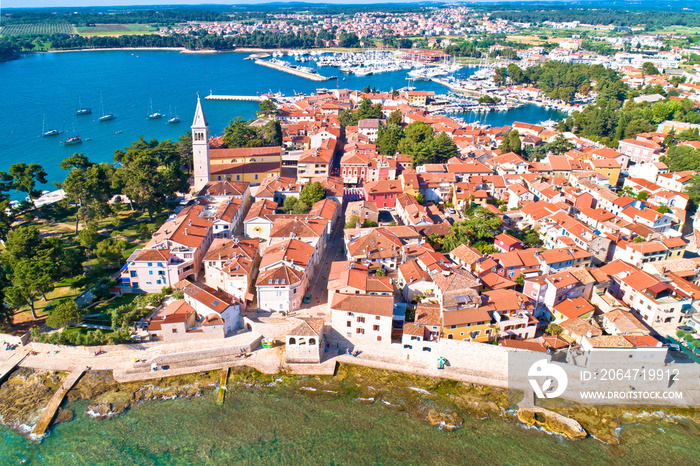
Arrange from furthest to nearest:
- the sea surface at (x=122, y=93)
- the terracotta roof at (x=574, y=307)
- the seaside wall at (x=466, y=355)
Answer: the sea surface at (x=122, y=93)
the terracotta roof at (x=574, y=307)
the seaside wall at (x=466, y=355)

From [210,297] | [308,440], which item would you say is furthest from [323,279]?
[308,440]

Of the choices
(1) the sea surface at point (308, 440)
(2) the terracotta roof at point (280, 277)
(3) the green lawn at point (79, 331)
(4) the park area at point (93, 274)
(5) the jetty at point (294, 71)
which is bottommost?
(1) the sea surface at point (308, 440)

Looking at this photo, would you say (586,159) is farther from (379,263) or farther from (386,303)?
(386,303)

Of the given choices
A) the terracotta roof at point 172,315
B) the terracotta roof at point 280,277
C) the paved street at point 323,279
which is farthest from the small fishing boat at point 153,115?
the terracotta roof at point 280,277

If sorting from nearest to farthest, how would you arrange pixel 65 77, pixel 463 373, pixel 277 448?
pixel 277 448 < pixel 463 373 < pixel 65 77

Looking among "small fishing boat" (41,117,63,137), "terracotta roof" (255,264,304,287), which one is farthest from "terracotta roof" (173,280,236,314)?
"small fishing boat" (41,117,63,137)

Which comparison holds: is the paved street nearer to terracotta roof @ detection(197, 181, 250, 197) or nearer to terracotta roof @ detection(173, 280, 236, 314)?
terracotta roof @ detection(173, 280, 236, 314)

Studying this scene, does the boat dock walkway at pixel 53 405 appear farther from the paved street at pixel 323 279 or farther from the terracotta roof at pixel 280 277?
the paved street at pixel 323 279

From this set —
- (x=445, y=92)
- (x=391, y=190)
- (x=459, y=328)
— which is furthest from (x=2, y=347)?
(x=445, y=92)
